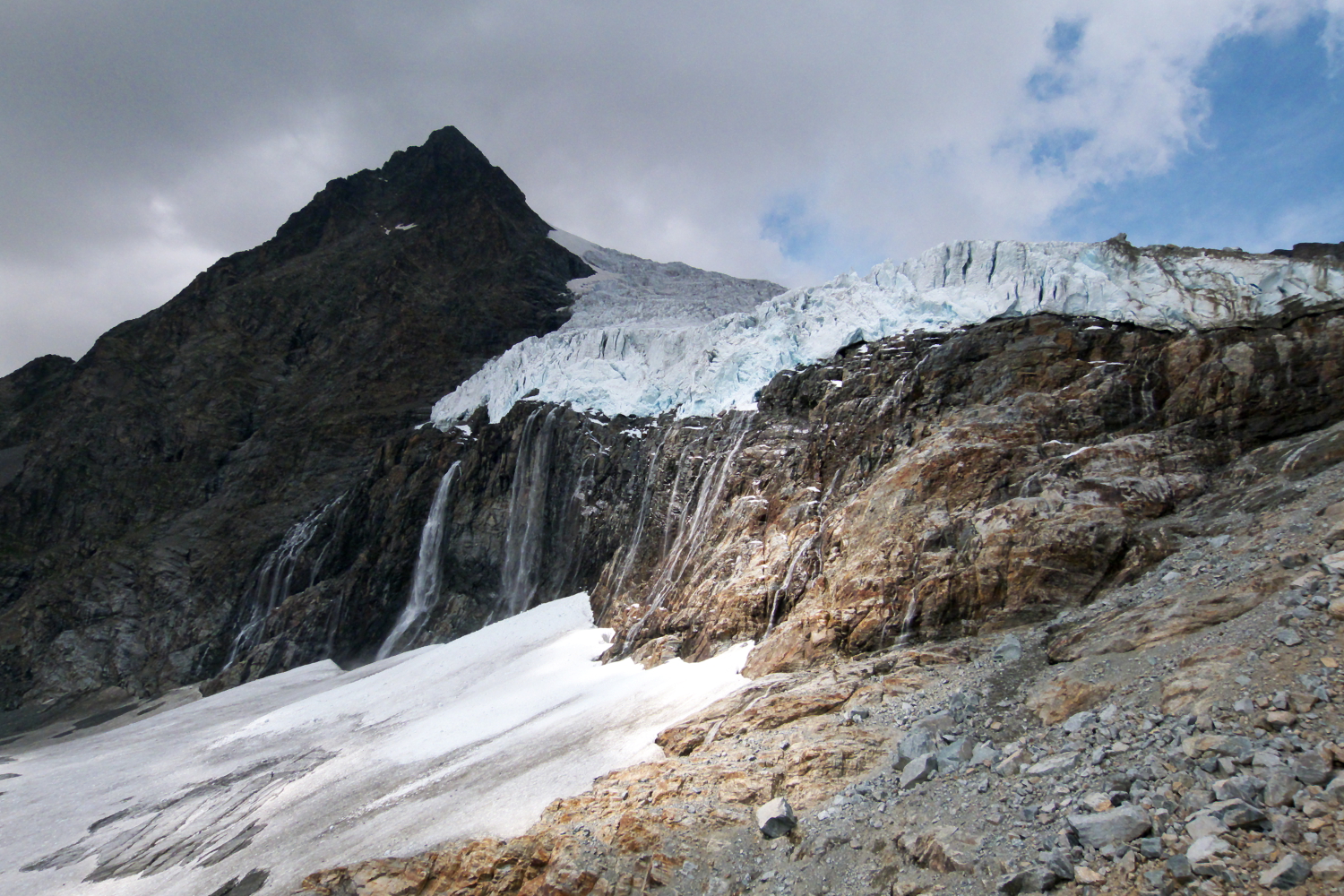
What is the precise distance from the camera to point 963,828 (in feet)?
29.3

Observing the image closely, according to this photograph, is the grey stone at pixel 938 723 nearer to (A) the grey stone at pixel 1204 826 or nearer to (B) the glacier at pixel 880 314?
(A) the grey stone at pixel 1204 826

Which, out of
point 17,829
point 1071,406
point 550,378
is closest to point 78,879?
point 17,829

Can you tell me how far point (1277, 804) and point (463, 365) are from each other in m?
63.8

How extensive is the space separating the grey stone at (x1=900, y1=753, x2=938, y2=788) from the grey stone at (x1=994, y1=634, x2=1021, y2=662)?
10.5ft

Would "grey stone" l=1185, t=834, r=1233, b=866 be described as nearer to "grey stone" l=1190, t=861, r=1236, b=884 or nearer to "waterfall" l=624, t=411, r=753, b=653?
"grey stone" l=1190, t=861, r=1236, b=884

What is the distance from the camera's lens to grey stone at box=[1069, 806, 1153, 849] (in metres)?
7.46

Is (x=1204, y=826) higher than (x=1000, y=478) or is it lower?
lower

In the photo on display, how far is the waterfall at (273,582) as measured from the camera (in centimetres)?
4622

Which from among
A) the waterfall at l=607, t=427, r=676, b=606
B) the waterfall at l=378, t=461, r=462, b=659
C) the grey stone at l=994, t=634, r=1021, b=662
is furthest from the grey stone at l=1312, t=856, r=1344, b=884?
the waterfall at l=378, t=461, r=462, b=659

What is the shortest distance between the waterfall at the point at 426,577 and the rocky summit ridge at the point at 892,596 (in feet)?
0.69

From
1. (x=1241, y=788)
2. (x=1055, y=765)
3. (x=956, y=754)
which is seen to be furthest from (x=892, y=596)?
(x=1241, y=788)

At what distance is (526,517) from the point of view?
43312 millimetres

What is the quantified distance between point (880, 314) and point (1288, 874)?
86.9 ft

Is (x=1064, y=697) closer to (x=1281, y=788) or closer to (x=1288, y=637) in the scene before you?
(x=1288, y=637)
